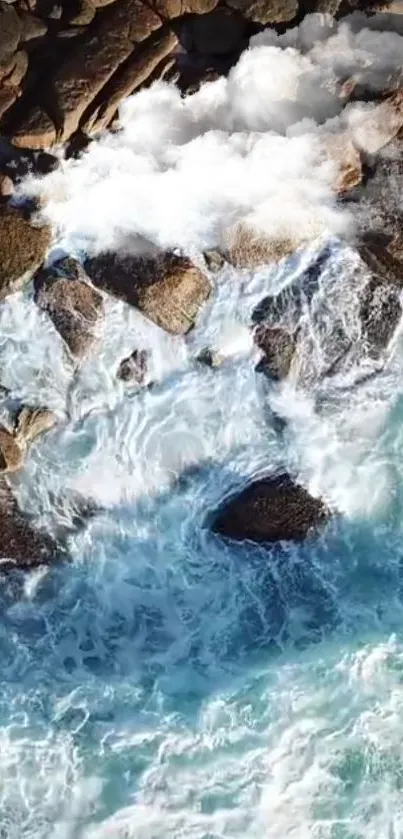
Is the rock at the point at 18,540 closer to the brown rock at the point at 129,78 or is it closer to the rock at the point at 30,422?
the rock at the point at 30,422

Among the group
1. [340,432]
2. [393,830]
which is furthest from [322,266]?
[393,830]

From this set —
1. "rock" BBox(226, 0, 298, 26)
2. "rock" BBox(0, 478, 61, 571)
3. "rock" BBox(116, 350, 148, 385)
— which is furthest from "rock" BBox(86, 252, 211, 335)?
"rock" BBox(226, 0, 298, 26)

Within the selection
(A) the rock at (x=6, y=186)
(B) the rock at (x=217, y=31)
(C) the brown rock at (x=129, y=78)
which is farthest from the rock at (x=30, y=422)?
(B) the rock at (x=217, y=31)

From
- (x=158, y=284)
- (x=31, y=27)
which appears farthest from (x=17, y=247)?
A: (x=31, y=27)

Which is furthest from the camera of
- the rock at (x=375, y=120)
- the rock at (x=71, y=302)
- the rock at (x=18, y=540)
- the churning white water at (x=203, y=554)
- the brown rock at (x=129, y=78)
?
the rock at (x=18, y=540)

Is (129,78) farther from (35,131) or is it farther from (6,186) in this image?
(6,186)

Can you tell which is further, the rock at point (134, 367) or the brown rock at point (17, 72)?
the rock at point (134, 367)
